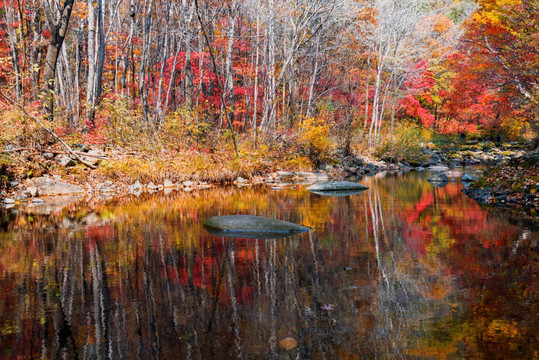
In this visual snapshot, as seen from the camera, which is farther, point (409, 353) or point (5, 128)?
point (5, 128)

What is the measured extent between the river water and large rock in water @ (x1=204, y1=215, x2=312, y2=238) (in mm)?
274

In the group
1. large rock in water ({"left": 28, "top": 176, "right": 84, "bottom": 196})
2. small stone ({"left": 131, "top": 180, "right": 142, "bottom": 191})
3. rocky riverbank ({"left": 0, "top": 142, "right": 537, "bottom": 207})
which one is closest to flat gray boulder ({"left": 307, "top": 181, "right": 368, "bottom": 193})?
rocky riverbank ({"left": 0, "top": 142, "right": 537, "bottom": 207})

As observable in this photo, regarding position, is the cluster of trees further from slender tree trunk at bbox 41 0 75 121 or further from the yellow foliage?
the yellow foliage

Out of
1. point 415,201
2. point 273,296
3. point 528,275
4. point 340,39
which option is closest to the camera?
point 273,296

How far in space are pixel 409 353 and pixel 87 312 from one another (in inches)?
96.9

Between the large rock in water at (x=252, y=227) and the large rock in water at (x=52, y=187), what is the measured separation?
630 centimetres

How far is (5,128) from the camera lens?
1053 cm

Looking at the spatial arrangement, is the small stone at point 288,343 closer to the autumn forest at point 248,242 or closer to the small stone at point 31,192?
the autumn forest at point 248,242

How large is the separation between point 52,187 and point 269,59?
32.6 ft

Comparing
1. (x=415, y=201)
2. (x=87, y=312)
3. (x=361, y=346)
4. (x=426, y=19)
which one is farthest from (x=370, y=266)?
(x=426, y=19)

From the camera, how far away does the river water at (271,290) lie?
2.86 m

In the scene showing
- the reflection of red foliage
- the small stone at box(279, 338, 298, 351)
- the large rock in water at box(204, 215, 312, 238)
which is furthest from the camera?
the large rock in water at box(204, 215, 312, 238)

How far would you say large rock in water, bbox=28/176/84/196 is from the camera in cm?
1107

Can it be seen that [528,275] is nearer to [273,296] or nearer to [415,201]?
[273,296]
